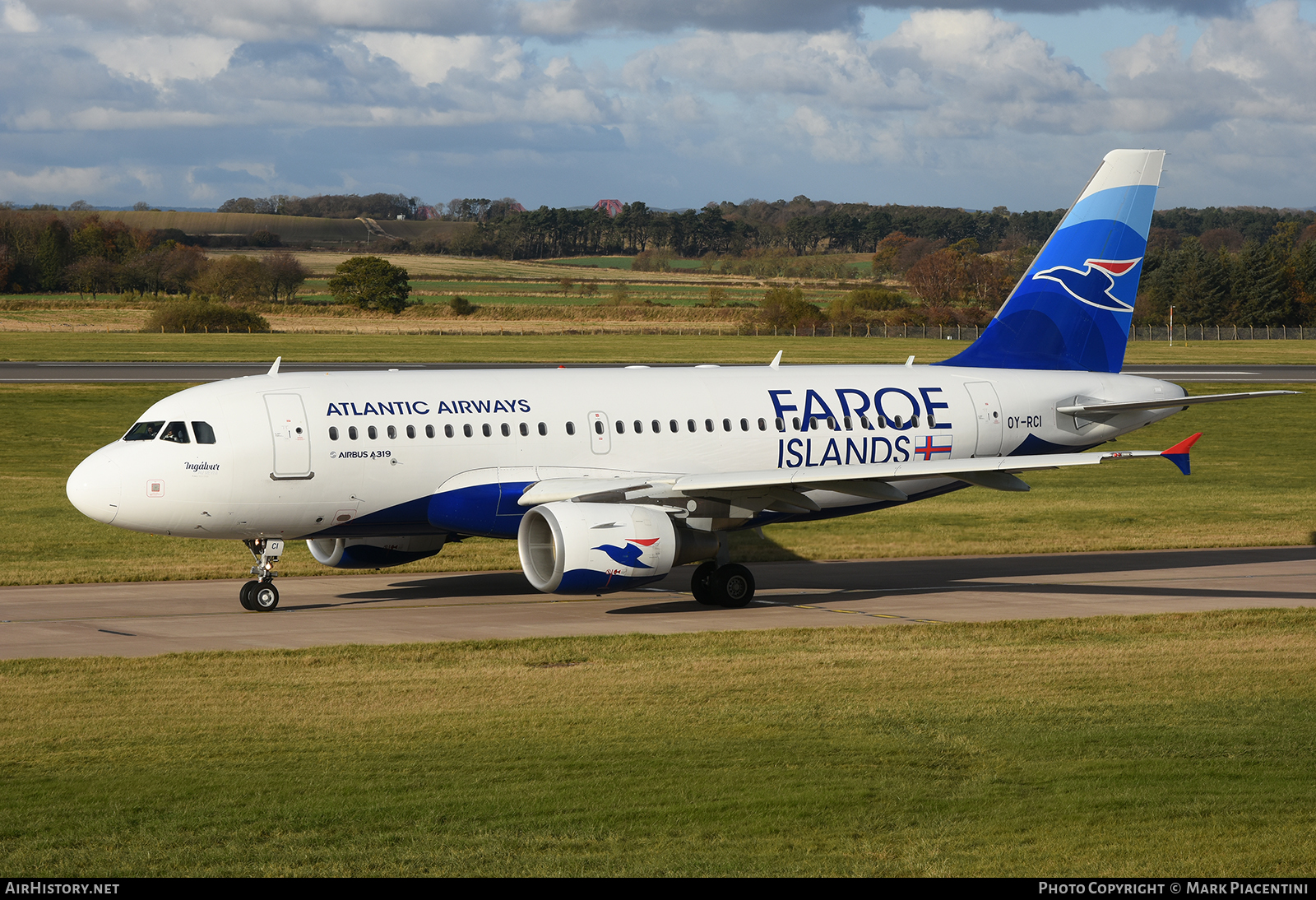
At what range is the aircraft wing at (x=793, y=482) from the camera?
2595 cm

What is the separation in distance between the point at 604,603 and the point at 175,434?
8557 mm

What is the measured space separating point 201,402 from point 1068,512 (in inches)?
985

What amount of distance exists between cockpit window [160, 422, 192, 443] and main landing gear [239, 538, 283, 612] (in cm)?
228

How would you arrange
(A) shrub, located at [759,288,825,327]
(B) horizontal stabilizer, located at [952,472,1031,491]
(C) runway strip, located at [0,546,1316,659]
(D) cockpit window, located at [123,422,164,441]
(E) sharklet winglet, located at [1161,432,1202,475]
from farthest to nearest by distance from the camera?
(A) shrub, located at [759,288,825,327] < (B) horizontal stabilizer, located at [952,472,1031,491] < (E) sharklet winglet, located at [1161,432,1202,475] < (D) cockpit window, located at [123,422,164,441] < (C) runway strip, located at [0,546,1316,659]

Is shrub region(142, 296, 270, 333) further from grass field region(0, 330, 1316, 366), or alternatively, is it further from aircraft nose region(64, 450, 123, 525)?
aircraft nose region(64, 450, 123, 525)

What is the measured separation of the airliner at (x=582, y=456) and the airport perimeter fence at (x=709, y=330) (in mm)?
100867

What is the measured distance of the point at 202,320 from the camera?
134m

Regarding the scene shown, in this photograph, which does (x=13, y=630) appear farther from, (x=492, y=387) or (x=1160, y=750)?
(x=1160, y=750)

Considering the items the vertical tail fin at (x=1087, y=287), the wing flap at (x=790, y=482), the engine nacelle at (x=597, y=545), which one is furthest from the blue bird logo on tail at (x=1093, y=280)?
the engine nacelle at (x=597, y=545)

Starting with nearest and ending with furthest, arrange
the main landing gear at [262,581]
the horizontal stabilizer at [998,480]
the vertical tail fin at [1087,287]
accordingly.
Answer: the main landing gear at [262,581]
the horizontal stabilizer at [998,480]
the vertical tail fin at [1087,287]

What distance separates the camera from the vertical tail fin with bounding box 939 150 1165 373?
3294cm

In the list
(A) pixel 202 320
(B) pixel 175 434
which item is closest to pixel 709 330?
(A) pixel 202 320

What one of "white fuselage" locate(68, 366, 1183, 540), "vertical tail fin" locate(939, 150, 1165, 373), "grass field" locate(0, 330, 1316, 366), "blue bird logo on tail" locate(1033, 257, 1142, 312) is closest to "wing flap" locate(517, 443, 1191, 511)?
"white fuselage" locate(68, 366, 1183, 540)

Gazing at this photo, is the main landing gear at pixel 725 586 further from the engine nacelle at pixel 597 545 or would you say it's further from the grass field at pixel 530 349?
the grass field at pixel 530 349
